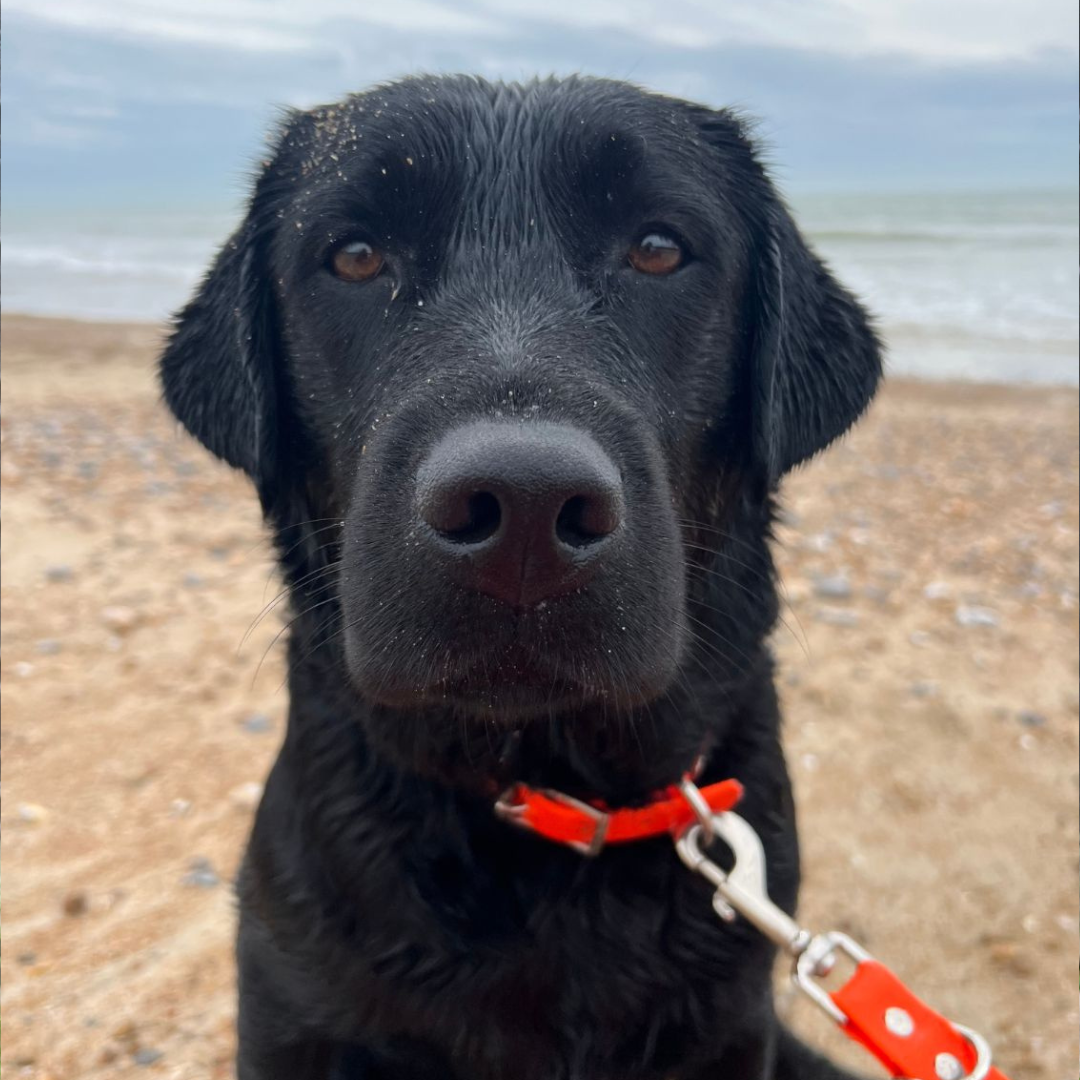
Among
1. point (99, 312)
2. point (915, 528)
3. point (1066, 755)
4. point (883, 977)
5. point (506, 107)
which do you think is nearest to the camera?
point (883, 977)

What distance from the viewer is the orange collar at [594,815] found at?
200cm

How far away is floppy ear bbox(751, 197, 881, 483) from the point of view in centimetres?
233

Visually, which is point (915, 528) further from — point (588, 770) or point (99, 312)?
point (99, 312)

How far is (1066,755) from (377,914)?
310 centimetres

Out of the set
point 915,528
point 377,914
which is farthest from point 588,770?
point 915,528

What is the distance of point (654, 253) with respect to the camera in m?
2.14

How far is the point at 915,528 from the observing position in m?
6.49

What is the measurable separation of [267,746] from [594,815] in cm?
237

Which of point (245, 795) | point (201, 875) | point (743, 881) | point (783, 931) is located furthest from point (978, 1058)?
point (245, 795)

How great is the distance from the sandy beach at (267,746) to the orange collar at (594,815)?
787 millimetres

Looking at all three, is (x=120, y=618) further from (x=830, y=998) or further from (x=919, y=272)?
(x=919, y=272)

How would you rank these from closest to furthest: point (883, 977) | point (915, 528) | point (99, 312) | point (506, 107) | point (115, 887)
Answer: point (883, 977)
point (506, 107)
point (115, 887)
point (915, 528)
point (99, 312)

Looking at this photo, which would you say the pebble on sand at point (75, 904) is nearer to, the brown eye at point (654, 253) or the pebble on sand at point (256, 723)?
the pebble on sand at point (256, 723)

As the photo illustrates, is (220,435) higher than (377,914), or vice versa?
(220,435)
